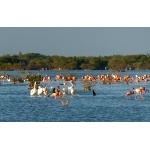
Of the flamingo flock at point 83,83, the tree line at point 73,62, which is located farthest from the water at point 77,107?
the tree line at point 73,62

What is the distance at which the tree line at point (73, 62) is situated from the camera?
23.7 m

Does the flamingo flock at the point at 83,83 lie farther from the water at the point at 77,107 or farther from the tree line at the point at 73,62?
the tree line at the point at 73,62

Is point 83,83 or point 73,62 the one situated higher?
point 73,62

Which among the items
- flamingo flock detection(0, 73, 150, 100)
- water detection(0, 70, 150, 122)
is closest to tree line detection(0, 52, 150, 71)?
flamingo flock detection(0, 73, 150, 100)

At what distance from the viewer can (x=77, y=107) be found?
1739 cm

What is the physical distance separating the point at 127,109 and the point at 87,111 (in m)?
1.04

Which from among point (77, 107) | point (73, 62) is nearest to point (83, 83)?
point (77, 107)

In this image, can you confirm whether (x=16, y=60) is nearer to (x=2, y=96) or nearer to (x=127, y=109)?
(x=2, y=96)

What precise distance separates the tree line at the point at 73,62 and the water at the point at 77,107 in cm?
190

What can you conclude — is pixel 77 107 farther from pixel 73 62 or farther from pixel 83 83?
pixel 73 62

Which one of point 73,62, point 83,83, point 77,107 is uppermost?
point 73,62

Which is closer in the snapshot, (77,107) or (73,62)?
(77,107)

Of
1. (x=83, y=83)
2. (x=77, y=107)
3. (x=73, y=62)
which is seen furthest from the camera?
(x=73, y=62)

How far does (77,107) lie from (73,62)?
11077 millimetres
